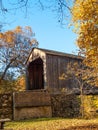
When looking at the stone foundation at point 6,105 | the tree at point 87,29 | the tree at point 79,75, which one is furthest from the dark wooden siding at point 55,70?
the tree at point 87,29

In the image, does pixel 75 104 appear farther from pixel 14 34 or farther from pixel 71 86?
pixel 14 34

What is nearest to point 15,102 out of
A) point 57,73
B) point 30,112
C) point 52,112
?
point 30,112

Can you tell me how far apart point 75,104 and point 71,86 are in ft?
18.7

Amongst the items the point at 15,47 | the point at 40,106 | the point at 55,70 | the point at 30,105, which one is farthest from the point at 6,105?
the point at 15,47

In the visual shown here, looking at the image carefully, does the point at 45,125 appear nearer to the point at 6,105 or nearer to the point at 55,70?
the point at 6,105

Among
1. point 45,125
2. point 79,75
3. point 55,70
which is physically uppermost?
point 55,70

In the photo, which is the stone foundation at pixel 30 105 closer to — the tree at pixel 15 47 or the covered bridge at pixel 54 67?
the covered bridge at pixel 54 67

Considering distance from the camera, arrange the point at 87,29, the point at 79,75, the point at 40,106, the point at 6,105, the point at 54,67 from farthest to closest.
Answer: the point at 54,67
the point at 79,75
the point at 40,106
the point at 6,105
the point at 87,29

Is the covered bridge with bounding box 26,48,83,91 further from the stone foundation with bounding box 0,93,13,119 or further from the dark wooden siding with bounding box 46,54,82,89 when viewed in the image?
the stone foundation with bounding box 0,93,13,119

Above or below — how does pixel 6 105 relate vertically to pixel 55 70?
below

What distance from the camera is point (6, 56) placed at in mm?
46500

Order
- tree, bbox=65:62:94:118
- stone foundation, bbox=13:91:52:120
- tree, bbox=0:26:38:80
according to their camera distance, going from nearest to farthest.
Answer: stone foundation, bbox=13:91:52:120 → tree, bbox=65:62:94:118 → tree, bbox=0:26:38:80

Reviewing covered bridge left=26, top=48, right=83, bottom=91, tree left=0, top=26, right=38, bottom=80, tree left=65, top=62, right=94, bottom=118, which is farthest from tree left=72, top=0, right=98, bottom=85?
tree left=0, top=26, right=38, bottom=80

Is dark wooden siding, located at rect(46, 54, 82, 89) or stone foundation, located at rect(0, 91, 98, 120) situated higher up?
dark wooden siding, located at rect(46, 54, 82, 89)
